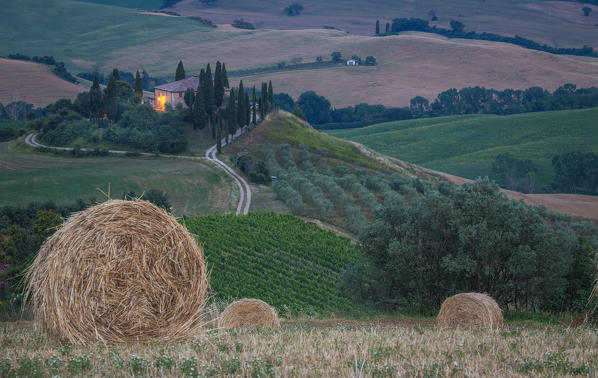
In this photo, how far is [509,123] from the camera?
128 m

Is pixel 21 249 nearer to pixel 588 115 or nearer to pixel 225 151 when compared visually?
pixel 225 151

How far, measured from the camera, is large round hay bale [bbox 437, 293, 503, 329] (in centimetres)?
1450

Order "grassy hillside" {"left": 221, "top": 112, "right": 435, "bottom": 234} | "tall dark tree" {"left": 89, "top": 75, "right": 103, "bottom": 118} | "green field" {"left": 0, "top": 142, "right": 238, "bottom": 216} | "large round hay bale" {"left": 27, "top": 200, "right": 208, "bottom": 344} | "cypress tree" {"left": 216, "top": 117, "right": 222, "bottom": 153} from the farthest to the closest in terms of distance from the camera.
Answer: "tall dark tree" {"left": 89, "top": 75, "right": 103, "bottom": 118} → "cypress tree" {"left": 216, "top": 117, "right": 222, "bottom": 153} → "green field" {"left": 0, "top": 142, "right": 238, "bottom": 216} → "grassy hillside" {"left": 221, "top": 112, "right": 435, "bottom": 234} → "large round hay bale" {"left": 27, "top": 200, "right": 208, "bottom": 344}

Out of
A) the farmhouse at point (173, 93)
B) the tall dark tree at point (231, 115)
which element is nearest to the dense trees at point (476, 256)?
the tall dark tree at point (231, 115)

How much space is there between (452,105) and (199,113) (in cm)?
9314

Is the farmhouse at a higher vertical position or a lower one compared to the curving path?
higher

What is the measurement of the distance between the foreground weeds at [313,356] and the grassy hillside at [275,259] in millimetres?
20492

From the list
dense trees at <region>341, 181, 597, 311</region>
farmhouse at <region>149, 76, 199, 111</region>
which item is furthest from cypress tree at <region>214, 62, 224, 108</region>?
dense trees at <region>341, 181, 597, 311</region>

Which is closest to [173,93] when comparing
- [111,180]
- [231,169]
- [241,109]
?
[241,109]

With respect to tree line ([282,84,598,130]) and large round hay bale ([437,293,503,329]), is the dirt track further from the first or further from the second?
tree line ([282,84,598,130])

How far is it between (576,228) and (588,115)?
237 ft

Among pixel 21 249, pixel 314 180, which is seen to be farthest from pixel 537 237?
pixel 314 180

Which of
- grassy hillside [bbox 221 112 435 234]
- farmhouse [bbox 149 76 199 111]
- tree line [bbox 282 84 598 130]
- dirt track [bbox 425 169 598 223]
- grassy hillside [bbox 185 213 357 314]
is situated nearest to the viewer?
grassy hillside [bbox 185 213 357 314]

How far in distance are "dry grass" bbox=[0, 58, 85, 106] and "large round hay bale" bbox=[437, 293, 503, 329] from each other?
112 metres
